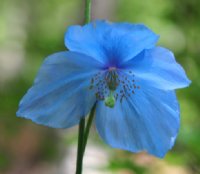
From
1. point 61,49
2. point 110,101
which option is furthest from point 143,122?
point 61,49

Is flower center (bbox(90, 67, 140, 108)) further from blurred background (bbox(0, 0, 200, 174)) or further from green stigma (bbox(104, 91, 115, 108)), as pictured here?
blurred background (bbox(0, 0, 200, 174))

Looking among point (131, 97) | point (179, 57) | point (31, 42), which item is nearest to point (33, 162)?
point (31, 42)

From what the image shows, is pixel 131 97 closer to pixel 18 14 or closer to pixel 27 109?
pixel 27 109

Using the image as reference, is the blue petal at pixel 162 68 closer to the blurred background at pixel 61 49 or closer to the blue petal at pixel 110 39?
the blue petal at pixel 110 39

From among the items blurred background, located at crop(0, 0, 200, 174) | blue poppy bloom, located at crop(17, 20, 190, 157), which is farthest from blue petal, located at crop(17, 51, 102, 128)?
blurred background, located at crop(0, 0, 200, 174)

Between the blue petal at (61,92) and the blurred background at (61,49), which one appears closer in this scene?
the blue petal at (61,92)

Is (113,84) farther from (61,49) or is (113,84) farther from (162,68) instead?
(61,49)

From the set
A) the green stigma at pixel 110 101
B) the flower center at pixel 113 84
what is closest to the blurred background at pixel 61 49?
the flower center at pixel 113 84
